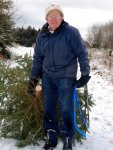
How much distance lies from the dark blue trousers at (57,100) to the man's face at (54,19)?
2.32ft

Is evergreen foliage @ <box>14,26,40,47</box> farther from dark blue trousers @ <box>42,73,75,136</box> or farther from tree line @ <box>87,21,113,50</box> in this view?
dark blue trousers @ <box>42,73,75,136</box>

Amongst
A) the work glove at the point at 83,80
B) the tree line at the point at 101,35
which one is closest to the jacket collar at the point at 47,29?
the work glove at the point at 83,80

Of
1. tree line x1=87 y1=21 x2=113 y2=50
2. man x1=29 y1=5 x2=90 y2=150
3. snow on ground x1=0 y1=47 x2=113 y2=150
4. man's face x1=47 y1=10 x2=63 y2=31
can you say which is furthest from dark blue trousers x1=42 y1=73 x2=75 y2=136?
tree line x1=87 y1=21 x2=113 y2=50

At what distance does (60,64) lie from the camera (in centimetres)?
496

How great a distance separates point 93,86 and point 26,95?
7.42 m

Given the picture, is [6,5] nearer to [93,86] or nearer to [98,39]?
[93,86]

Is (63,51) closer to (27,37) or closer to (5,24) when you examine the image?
(5,24)

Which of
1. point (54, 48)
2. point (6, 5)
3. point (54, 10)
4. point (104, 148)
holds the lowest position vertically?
point (104, 148)

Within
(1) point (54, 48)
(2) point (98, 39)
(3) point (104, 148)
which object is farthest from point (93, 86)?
(2) point (98, 39)

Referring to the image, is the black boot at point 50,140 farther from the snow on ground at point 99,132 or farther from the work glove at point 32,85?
the work glove at point 32,85

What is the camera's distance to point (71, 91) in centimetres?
505

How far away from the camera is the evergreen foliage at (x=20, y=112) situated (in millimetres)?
5582

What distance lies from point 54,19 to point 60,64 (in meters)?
0.59

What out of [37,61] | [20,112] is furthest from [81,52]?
[20,112]
